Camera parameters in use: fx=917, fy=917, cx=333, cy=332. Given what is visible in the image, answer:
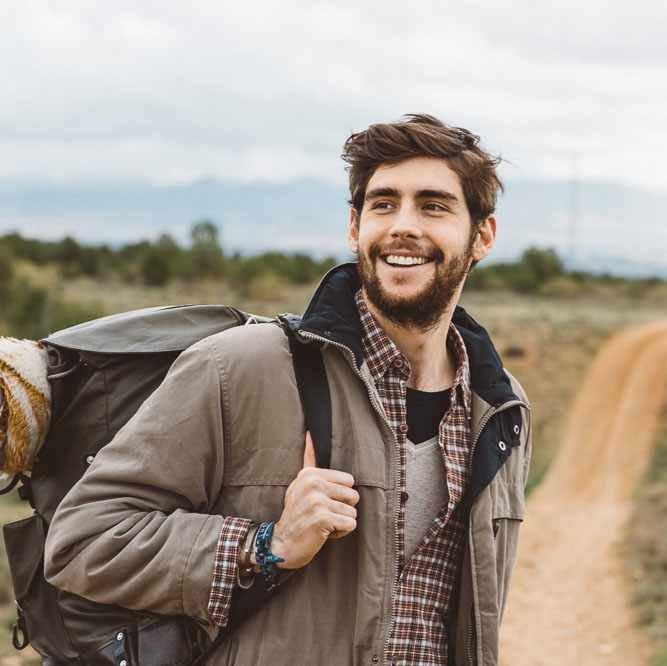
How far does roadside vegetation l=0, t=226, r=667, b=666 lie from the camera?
11.8 metres

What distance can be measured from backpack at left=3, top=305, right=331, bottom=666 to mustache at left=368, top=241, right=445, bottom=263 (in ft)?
1.16

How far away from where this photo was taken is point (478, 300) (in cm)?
3903

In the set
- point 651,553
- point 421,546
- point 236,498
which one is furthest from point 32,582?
point 651,553

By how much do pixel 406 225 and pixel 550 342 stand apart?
2286 cm

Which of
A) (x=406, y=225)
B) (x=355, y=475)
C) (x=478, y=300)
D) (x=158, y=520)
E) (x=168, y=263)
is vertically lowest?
(x=478, y=300)

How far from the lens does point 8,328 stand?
74.0ft

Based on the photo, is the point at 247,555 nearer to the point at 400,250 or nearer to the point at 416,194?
the point at 400,250

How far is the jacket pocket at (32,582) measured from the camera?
2516mm

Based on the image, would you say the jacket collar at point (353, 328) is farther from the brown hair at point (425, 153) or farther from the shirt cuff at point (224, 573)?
the shirt cuff at point (224, 573)

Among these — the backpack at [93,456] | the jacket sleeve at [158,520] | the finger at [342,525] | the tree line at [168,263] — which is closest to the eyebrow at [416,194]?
the backpack at [93,456]

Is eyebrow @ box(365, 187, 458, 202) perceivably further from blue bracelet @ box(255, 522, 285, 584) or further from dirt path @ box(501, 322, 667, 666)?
dirt path @ box(501, 322, 667, 666)

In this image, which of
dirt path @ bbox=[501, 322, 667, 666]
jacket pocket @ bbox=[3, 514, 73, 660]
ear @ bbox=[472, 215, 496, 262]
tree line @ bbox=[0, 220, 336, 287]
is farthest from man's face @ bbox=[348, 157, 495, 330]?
tree line @ bbox=[0, 220, 336, 287]

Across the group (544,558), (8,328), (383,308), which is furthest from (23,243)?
(383,308)

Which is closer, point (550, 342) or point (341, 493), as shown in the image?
point (341, 493)
